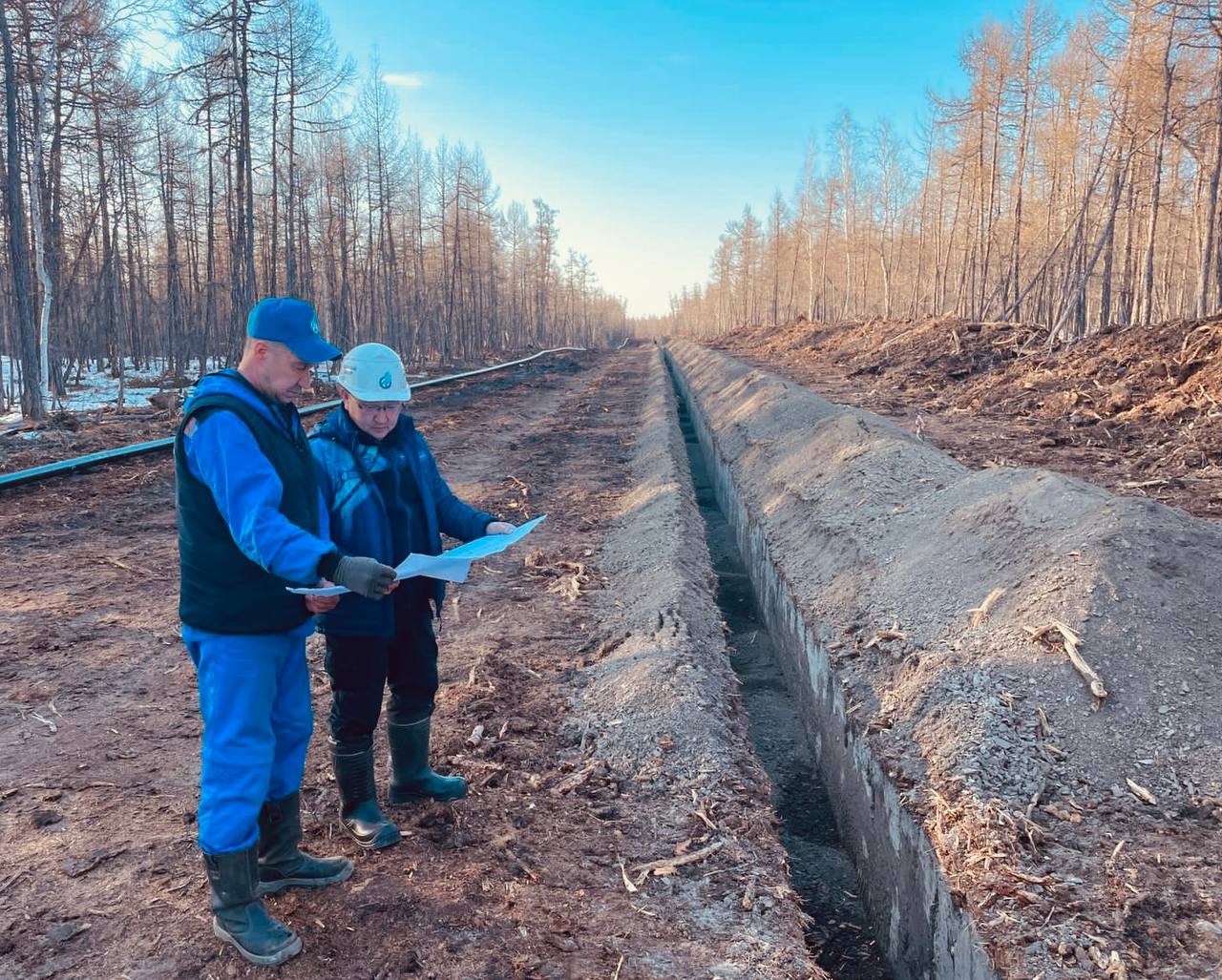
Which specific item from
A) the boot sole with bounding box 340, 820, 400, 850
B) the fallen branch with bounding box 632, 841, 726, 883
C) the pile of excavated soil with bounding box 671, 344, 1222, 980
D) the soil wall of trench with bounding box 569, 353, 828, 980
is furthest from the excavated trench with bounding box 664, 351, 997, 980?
the boot sole with bounding box 340, 820, 400, 850

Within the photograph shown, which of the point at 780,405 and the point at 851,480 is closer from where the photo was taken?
the point at 851,480

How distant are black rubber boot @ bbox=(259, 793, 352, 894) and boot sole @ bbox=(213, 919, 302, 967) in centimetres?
16

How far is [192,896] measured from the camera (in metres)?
2.49

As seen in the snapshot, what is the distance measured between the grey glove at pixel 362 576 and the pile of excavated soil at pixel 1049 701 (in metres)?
2.07

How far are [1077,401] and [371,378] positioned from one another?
1080cm

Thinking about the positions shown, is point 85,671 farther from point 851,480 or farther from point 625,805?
point 851,480

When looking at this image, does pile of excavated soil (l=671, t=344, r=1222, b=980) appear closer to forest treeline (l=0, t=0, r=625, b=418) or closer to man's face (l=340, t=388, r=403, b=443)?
man's face (l=340, t=388, r=403, b=443)

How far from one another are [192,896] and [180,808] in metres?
0.60

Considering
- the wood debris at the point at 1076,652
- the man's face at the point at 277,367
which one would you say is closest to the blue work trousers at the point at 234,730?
the man's face at the point at 277,367

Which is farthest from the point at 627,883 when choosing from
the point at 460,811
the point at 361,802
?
the point at 361,802

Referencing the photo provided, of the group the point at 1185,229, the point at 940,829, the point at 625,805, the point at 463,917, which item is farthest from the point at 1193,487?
the point at 1185,229

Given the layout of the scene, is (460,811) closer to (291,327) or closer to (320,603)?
(320,603)

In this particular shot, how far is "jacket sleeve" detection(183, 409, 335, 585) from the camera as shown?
2.00 meters

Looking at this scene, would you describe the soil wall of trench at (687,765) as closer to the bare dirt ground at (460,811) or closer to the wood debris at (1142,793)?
the bare dirt ground at (460,811)
